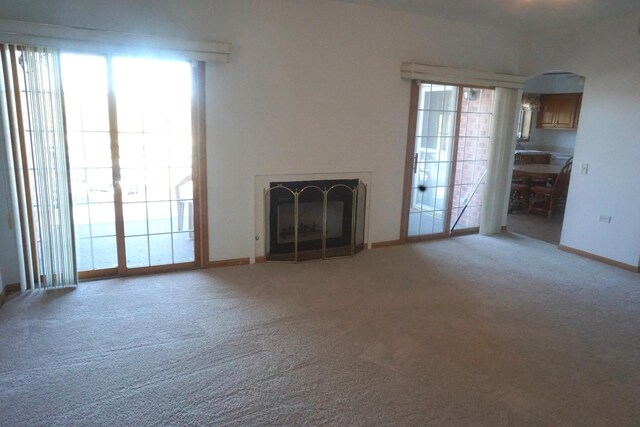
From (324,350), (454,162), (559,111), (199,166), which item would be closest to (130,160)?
(199,166)

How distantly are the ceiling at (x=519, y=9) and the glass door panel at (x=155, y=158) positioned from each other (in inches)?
79.8

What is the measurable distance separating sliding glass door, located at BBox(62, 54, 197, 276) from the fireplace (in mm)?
828

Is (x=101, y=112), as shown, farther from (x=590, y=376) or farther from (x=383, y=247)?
(x=590, y=376)

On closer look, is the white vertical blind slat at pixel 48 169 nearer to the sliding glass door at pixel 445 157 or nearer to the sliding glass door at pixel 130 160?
the sliding glass door at pixel 130 160

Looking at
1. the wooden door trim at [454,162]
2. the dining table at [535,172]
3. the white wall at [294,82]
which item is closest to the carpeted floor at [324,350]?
the white wall at [294,82]

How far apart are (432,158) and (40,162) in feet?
13.6

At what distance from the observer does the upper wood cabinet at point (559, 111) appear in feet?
28.9

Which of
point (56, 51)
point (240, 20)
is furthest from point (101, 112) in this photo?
point (240, 20)

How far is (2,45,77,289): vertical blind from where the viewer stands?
3.24 meters

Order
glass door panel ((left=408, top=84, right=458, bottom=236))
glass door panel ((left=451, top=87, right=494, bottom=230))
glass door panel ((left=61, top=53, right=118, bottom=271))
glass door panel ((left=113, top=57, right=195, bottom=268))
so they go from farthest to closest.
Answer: glass door panel ((left=451, top=87, right=494, bottom=230)) < glass door panel ((left=408, top=84, right=458, bottom=236)) < glass door panel ((left=113, top=57, right=195, bottom=268)) < glass door panel ((left=61, top=53, right=118, bottom=271))

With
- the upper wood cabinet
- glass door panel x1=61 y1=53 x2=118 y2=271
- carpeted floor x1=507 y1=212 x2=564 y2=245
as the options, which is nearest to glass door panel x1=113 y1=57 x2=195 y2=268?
glass door panel x1=61 y1=53 x2=118 y2=271

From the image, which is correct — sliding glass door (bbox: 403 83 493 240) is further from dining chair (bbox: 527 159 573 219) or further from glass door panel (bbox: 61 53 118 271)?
glass door panel (bbox: 61 53 118 271)

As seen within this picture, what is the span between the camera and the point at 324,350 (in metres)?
2.80

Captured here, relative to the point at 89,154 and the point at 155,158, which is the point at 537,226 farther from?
the point at 89,154
